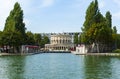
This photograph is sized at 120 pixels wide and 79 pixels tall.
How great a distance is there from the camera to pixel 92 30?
9562cm

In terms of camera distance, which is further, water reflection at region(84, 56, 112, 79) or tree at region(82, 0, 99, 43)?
tree at region(82, 0, 99, 43)

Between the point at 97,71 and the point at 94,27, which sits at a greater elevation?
the point at 94,27

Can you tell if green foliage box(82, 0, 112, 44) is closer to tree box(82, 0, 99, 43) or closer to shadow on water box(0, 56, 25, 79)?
tree box(82, 0, 99, 43)

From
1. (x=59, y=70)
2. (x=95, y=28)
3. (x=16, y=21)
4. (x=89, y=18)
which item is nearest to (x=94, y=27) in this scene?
(x=95, y=28)

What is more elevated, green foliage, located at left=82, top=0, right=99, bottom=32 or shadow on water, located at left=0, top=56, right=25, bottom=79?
green foliage, located at left=82, top=0, right=99, bottom=32

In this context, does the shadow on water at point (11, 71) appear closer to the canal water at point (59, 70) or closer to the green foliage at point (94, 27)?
the canal water at point (59, 70)

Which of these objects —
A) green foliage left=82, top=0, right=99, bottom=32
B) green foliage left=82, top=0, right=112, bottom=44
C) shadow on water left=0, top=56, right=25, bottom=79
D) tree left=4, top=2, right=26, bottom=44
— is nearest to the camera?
shadow on water left=0, top=56, right=25, bottom=79

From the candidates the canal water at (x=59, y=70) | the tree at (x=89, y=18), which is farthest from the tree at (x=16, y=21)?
the canal water at (x=59, y=70)

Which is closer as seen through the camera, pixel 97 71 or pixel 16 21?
pixel 97 71

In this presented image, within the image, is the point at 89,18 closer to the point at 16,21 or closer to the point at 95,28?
the point at 95,28

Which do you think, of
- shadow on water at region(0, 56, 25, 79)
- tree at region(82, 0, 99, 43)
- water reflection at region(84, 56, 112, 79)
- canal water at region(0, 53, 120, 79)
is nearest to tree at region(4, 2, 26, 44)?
tree at region(82, 0, 99, 43)

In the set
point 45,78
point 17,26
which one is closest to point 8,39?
point 17,26

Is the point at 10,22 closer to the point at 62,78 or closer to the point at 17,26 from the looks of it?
the point at 17,26

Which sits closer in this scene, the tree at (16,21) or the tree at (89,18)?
the tree at (16,21)
